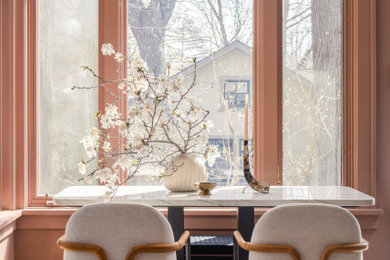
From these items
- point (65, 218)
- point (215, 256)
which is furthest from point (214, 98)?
point (65, 218)

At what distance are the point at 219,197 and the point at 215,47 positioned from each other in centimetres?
121

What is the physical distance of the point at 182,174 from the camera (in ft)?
6.84

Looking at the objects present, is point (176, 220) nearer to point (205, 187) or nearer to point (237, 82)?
point (205, 187)

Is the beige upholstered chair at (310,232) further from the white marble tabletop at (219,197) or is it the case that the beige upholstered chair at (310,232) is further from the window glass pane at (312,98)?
the window glass pane at (312,98)

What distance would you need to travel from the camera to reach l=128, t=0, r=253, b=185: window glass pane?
283 cm

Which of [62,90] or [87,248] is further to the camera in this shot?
[62,90]

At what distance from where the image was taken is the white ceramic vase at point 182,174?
209 centimetres

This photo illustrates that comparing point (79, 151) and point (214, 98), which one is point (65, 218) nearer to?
point (79, 151)

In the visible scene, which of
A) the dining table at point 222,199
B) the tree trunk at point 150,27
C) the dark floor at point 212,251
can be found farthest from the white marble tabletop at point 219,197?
the tree trunk at point 150,27

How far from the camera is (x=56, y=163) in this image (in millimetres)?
2795

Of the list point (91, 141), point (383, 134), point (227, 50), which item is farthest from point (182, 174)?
point (383, 134)

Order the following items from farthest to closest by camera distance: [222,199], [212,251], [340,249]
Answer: [212,251] → [222,199] → [340,249]

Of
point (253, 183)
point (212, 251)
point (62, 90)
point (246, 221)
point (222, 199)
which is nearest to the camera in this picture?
point (222, 199)

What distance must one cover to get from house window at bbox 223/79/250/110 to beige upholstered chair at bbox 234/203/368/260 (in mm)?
1409
